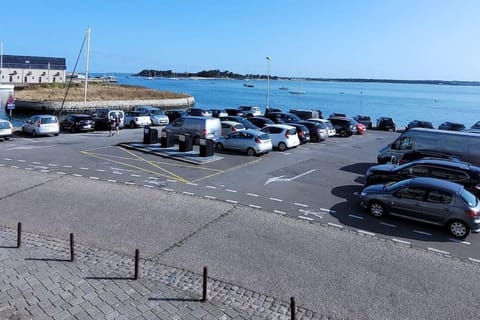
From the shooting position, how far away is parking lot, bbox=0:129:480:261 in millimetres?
12727

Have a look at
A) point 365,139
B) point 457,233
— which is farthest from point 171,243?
point 365,139

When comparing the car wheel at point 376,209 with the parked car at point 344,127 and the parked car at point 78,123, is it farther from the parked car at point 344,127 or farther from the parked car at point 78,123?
the parked car at point 78,123

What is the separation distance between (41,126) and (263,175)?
1851 centimetres

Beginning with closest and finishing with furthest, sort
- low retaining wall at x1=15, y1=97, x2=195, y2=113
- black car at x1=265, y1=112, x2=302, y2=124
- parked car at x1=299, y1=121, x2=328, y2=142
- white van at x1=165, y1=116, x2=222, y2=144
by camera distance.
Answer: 1. white van at x1=165, y1=116, x2=222, y2=144
2. parked car at x1=299, y1=121, x2=328, y2=142
3. black car at x1=265, y1=112, x2=302, y2=124
4. low retaining wall at x1=15, y1=97, x2=195, y2=113

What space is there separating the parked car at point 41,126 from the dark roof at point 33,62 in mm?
109241

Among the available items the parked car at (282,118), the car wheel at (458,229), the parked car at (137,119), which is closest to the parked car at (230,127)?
the parked car at (282,118)

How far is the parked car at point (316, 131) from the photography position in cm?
3133

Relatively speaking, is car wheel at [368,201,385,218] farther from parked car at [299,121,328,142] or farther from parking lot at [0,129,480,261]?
parked car at [299,121,328,142]

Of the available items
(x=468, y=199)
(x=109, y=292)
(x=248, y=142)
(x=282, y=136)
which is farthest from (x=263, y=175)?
(x=109, y=292)

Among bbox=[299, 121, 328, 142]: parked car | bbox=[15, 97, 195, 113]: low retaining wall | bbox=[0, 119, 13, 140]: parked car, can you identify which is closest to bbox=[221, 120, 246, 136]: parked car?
bbox=[299, 121, 328, 142]: parked car

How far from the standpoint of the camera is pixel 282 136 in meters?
26.3

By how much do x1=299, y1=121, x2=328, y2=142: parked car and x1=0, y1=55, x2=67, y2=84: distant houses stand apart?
381ft

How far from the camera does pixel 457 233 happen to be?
1205 centimetres

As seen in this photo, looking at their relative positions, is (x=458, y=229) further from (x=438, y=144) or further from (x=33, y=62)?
(x=33, y=62)
